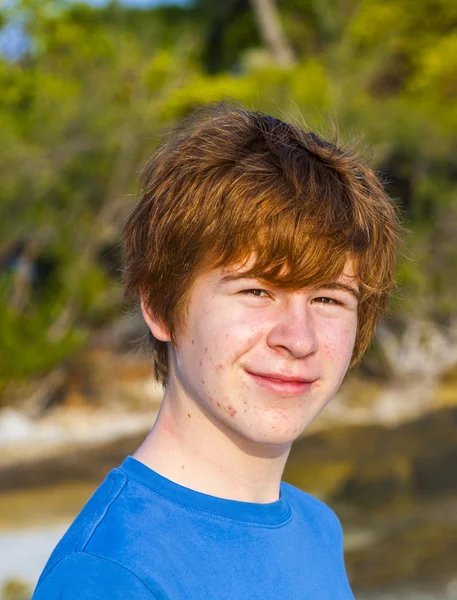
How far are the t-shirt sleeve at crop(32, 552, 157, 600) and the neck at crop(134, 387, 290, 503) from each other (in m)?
0.23

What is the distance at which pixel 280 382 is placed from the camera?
1299 mm

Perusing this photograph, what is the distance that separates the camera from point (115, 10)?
17.4 meters

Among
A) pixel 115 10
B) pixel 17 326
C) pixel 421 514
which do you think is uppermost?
pixel 115 10

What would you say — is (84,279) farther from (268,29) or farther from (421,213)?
(268,29)

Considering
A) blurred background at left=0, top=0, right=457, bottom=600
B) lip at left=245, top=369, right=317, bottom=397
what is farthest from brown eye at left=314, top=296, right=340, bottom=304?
blurred background at left=0, top=0, right=457, bottom=600

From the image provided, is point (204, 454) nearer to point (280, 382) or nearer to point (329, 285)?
point (280, 382)

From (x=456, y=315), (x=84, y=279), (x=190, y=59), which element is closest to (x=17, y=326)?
(x=84, y=279)

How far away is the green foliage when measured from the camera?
36.3 ft

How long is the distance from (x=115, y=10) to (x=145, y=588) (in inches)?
694

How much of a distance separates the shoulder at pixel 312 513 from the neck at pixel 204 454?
0.14m

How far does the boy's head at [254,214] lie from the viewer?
1276mm

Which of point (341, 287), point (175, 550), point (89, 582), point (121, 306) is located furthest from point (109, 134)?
point (89, 582)

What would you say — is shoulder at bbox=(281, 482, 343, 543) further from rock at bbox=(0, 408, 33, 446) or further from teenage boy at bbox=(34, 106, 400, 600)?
rock at bbox=(0, 408, 33, 446)

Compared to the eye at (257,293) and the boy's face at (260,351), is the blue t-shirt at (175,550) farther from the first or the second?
the eye at (257,293)
